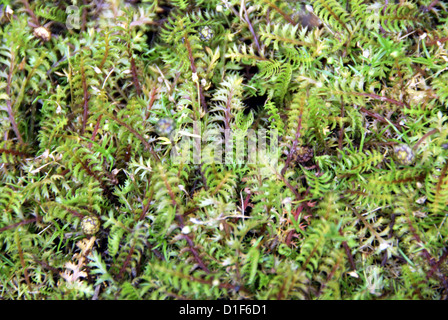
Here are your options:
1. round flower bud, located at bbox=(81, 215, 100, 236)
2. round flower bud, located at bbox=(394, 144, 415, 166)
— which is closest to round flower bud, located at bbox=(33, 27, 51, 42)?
round flower bud, located at bbox=(81, 215, 100, 236)

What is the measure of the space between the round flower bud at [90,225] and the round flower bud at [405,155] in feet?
4.70

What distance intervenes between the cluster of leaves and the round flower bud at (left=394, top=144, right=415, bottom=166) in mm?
17

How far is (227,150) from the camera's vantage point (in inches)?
63.4

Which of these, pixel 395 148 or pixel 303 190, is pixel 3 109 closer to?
pixel 303 190

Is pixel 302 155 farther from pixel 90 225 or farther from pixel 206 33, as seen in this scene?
pixel 90 225

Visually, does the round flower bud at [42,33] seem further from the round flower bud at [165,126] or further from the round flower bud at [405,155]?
the round flower bud at [405,155]

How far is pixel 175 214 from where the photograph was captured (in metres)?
1.47

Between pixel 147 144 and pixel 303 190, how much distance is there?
0.78 metres

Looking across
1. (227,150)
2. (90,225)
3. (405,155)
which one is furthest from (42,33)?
(405,155)

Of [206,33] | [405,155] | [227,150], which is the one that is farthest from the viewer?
[206,33]

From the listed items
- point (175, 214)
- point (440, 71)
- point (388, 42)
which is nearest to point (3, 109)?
point (175, 214)

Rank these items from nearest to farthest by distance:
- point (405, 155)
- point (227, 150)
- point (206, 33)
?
point (405, 155), point (227, 150), point (206, 33)

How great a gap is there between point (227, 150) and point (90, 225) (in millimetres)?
725
